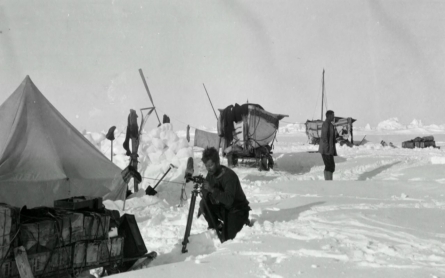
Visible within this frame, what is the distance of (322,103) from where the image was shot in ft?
131

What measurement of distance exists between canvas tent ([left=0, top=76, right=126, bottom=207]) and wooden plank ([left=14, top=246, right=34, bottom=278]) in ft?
13.1

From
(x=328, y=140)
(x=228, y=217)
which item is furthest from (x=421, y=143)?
(x=228, y=217)

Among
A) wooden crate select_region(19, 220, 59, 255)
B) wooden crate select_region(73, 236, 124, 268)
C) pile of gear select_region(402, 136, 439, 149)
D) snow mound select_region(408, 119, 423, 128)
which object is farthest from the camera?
snow mound select_region(408, 119, 423, 128)

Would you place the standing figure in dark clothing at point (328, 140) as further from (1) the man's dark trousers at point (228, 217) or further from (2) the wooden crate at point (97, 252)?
(2) the wooden crate at point (97, 252)

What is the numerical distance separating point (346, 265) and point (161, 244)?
2.44 m

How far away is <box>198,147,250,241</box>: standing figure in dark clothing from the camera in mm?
4570

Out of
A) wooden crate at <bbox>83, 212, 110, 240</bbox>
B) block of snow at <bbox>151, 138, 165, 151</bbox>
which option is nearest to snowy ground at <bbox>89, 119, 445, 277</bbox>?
wooden crate at <bbox>83, 212, 110, 240</bbox>

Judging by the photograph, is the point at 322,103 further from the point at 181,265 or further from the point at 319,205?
the point at 181,265

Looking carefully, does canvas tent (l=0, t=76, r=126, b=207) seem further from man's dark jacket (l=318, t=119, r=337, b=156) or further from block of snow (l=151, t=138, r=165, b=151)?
block of snow (l=151, t=138, r=165, b=151)

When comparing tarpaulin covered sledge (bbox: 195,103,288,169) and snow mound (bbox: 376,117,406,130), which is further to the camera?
snow mound (bbox: 376,117,406,130)

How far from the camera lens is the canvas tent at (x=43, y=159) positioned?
6.70 m

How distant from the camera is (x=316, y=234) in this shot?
4.29 meters

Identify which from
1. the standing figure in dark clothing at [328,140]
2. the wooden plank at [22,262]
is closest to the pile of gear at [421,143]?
the standing figure in dark clothing at [328,140]

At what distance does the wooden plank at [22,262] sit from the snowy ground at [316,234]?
2.36ft
